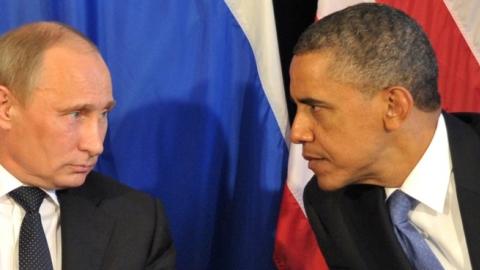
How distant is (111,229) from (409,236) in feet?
2.04

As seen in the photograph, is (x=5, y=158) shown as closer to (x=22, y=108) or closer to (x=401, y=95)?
(x=22, y=108)

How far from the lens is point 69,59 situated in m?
1.45

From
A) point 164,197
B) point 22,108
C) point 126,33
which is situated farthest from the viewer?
point 164,197

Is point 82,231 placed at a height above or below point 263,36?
below

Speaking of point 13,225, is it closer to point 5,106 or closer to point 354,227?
point 5,106

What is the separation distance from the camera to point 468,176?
156 centimetres

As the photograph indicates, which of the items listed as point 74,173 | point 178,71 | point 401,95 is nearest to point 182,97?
point 178,71

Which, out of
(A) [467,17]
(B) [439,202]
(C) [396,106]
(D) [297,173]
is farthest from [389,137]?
(A) [467,17]

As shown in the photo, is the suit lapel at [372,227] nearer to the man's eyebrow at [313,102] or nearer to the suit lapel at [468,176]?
the suit lapel at [468,176]

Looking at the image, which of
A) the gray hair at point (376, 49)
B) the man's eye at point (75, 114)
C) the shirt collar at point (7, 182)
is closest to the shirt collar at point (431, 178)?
the gray hair at point (376, 49)

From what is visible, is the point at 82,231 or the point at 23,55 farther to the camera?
the point at 82,231

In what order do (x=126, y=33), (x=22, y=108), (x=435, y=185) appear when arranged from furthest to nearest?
(x=126, y=33) < (x=435, y=185) < (x=22, y=108)

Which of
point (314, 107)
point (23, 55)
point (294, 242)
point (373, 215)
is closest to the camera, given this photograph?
point (23, 55)

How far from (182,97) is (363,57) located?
62 centimetres
